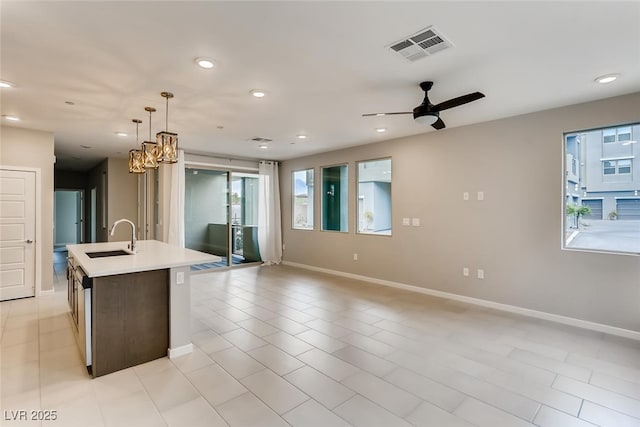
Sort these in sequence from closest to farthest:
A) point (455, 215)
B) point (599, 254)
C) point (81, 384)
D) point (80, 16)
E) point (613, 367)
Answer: point (80, 16)
point (81, 384)
point (613, 367)
point (599, 254)
point (455, 215)

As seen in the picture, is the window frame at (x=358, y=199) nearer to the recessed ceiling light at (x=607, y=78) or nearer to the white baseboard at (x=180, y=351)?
the recessed ceiling light at (x=607, y=78)

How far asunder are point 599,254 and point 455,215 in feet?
5.59

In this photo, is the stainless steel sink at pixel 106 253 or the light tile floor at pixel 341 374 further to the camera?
the stainless steel sink at pixel 106 253

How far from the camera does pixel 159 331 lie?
2.96m

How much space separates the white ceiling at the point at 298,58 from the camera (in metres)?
1.99

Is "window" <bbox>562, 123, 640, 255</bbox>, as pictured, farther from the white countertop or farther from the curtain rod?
the curtain rod

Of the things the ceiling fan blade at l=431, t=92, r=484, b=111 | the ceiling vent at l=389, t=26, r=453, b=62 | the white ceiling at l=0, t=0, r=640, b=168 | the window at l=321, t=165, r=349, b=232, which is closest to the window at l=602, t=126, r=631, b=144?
the white ceiling at l=0, t=0, r=640, b=168

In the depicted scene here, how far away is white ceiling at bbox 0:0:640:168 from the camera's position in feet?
6.53

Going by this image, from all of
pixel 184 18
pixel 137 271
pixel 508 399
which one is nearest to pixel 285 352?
pixel 137 271

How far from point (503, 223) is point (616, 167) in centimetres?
133

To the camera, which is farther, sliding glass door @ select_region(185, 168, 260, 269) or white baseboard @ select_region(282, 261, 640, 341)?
sliding glass door @ select_region(185, 168, 260, 269)

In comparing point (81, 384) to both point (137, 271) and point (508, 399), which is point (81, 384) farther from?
point (508, 399)

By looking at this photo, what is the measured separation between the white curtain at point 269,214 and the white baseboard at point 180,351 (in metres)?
4.62

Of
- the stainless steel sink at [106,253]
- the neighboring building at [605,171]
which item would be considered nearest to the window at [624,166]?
the neighboring building at [605,171]
